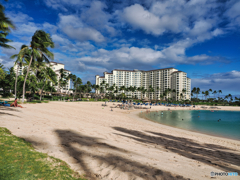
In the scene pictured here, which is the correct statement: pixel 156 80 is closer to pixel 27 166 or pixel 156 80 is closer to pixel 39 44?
pixel 39 44

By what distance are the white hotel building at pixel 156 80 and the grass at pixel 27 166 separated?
115m

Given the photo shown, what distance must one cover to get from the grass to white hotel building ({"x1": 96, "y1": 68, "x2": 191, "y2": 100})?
378 feet

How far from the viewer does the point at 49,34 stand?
23031 millimetres

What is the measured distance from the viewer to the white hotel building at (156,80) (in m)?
112

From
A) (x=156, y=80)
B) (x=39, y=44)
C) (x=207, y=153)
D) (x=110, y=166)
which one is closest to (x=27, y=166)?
(x=110, y=166)

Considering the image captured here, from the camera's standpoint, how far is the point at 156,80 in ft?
407

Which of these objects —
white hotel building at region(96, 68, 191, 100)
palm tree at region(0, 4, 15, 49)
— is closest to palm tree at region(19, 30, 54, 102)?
palm tree at region(0, 4, 15, 49)

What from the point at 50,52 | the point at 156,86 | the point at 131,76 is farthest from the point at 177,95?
the point at 50,52

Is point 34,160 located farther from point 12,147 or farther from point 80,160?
point 80,160

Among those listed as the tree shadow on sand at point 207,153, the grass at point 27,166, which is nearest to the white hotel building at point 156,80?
the tree shadow on sand at point 207,153

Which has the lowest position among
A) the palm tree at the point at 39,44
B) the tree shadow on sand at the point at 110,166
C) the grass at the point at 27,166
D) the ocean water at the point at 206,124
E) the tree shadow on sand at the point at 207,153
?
the ocean water at the point at 206,124

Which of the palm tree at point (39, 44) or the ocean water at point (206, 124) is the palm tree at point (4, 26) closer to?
the palm tree at point (39, 44)

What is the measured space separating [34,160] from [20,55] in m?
23.1

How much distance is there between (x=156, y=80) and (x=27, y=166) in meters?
127
